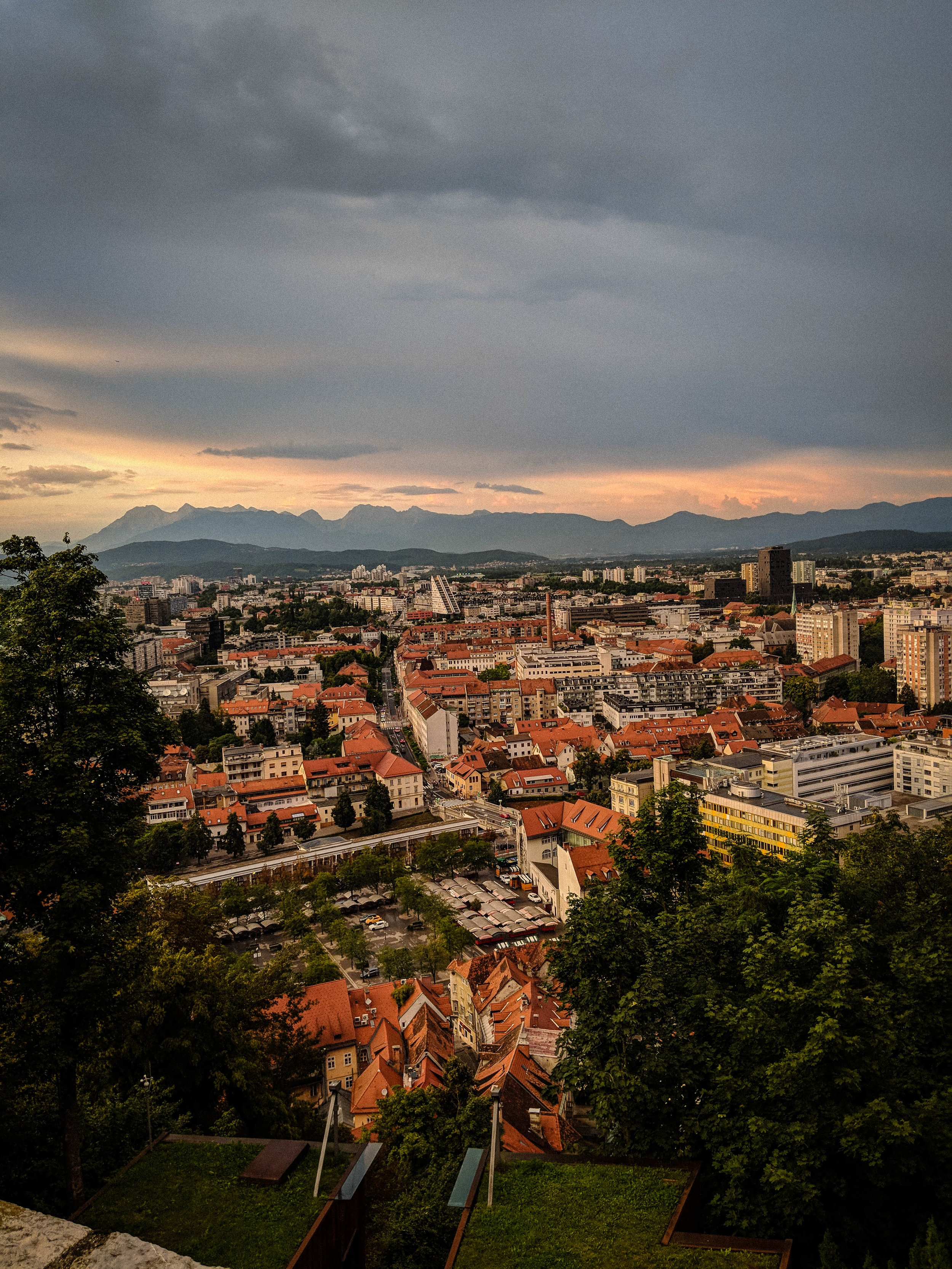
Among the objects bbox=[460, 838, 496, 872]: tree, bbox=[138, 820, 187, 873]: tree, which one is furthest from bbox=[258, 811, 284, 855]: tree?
bbox=[460, 838, 496, 872]: tree

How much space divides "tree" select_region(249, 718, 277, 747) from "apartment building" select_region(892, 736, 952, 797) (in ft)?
86.0

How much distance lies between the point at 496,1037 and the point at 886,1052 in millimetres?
8182

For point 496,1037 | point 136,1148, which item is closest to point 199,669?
point 496,1037

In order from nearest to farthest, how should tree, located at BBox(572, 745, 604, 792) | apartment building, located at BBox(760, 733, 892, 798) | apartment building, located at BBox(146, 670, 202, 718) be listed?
1. apartment building, located at BBox(760, 733, 892, 798)
2. tree, located at BBox(572, 745, 604, 792)
3. apartment building, located at BBox(146, 670, 202, 718)

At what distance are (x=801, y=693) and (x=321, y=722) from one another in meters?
26.8

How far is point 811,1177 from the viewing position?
14.9 ft

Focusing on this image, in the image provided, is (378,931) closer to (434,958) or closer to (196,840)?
(434,958)

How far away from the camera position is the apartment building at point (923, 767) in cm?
2316

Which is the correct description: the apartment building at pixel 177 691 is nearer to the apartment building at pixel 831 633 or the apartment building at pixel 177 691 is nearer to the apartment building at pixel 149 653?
the apartment building at pixel 149 653

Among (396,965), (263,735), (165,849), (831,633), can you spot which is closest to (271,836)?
(165,849)

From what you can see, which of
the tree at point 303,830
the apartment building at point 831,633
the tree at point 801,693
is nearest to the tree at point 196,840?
the tree at point 303,830

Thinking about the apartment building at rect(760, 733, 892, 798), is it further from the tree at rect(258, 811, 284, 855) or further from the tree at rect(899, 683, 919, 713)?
the tree at rect(258, 811, 284, 855)

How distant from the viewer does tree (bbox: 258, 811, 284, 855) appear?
79.1 ft

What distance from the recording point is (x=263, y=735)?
36.3 m
